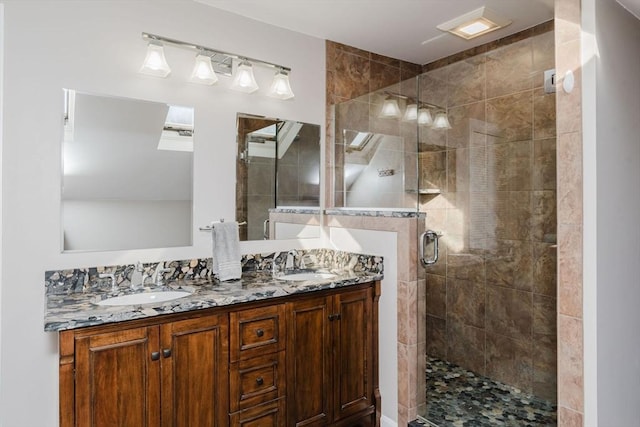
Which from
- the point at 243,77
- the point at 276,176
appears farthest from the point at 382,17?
the point at 276,176

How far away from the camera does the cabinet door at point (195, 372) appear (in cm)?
183

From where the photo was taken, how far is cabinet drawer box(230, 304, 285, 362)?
2027 millimetres

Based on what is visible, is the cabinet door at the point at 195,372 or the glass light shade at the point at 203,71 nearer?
the cabinet door at the point at 195,372

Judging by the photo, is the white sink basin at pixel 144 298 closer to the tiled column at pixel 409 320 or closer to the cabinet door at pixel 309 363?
the cabinet door at pixel 309 363

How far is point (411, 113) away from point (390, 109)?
19cm

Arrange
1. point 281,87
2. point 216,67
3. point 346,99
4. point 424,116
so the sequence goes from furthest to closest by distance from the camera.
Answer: point 346,99 < point 281,87 < point 424,116 < point 216,67

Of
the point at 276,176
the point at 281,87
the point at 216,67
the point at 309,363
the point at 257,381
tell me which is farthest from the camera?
the point at 276,176

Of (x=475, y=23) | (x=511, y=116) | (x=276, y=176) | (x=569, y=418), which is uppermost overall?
(x=475, y=23)

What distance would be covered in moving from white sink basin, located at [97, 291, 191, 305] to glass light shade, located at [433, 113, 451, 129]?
1.86 meters

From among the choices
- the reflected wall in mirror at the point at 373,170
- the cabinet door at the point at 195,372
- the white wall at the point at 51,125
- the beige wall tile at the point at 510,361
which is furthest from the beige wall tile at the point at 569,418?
the white wall at the point at 51,125

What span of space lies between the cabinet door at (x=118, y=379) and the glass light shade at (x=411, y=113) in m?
1.95

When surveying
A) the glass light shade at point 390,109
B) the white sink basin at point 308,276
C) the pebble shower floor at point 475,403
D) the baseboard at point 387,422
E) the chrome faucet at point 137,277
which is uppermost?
the glass light shade at point 390,109
